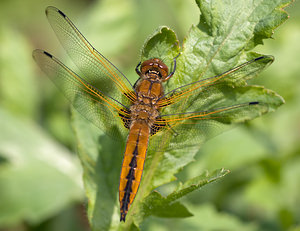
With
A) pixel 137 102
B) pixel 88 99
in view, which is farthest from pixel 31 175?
pixel 137 102

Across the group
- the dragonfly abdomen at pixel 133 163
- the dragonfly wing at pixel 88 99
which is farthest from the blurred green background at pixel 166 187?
the dragonfly wing at pixel 88 99

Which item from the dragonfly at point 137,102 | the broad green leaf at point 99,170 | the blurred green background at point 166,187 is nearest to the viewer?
the broad green leaf at point 99,170

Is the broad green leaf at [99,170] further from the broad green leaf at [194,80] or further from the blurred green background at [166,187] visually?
the blurred green background at [166,187]

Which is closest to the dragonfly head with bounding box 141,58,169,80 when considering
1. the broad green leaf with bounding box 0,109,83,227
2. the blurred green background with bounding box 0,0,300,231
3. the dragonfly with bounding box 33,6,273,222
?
the dragonfly with bounding box 33,6,273,222

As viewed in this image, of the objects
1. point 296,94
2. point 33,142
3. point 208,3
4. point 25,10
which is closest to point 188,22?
point 296,94

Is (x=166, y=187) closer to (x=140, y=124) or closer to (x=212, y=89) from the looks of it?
(x=140, y=124)

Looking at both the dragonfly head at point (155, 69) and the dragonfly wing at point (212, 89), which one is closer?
the dragonfly wing at point (212, 89)
